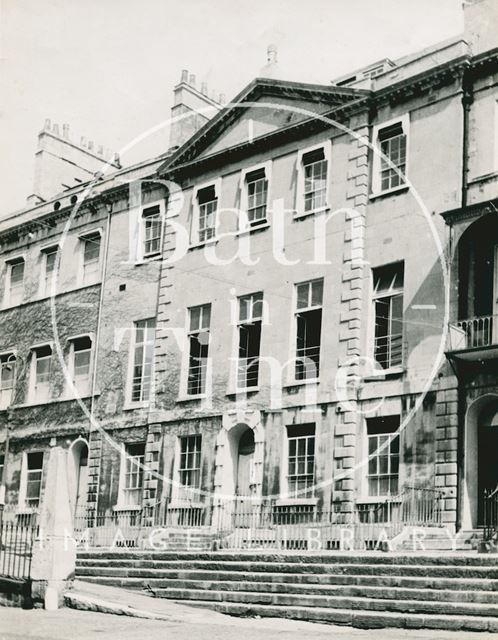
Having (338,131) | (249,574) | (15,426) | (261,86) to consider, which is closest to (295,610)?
(249,574)

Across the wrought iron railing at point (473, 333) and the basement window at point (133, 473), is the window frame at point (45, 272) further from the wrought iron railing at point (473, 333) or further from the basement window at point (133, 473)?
the wrought iron railing at point (473, 333)

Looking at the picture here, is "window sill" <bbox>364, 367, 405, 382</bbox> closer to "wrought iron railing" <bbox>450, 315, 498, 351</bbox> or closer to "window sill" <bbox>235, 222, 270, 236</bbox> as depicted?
"wrought iron railing" <bbox>450, 315, 498, 351</bbox>

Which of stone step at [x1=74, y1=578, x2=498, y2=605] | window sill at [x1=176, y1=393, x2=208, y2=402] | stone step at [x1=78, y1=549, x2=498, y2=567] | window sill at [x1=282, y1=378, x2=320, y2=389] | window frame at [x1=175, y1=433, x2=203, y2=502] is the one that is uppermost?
window sill at [x1=282, y1=378, x2=320, y2=389]

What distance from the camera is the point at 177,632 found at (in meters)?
14.9

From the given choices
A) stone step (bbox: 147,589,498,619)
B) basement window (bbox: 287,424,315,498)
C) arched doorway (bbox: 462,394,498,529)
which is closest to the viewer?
stone step (bbox: 147,589,498,619)

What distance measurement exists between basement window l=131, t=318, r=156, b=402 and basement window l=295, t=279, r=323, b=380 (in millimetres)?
5837

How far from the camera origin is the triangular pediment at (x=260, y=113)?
27906 millimetres

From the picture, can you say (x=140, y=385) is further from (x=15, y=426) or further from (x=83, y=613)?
(x=83, y=613)

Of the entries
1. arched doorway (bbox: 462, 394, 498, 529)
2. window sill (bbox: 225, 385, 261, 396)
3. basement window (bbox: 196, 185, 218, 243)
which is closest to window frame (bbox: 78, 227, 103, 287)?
basement window (bbox: 196, 185, 218, 243)

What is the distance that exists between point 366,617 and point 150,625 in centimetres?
348

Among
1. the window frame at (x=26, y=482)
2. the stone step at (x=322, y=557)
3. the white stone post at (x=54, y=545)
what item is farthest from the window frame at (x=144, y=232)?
the white stone post at (x=54, y=545)

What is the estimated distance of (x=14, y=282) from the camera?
3872 cm

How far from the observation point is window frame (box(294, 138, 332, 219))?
2758 centimetres

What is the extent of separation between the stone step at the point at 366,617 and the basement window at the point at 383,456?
260 inches
